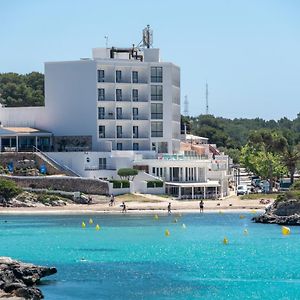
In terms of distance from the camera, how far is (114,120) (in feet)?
→ 451

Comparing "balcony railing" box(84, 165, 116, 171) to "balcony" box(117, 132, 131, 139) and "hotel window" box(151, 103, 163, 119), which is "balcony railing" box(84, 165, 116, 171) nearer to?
"balcony" box(117, 132, 131, 139)

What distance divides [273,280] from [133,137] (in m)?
78.8

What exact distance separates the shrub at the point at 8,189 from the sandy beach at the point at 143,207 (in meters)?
2.31

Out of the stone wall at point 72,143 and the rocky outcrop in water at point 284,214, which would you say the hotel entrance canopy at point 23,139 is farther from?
the rocky outcrop in water at point 284,214

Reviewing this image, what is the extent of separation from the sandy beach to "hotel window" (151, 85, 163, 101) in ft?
60.2

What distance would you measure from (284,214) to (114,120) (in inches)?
1613

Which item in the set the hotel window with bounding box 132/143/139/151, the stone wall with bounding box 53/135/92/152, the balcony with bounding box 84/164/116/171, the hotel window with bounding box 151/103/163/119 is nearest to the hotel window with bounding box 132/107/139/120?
the hotel window with bounding box 151/103/163/119

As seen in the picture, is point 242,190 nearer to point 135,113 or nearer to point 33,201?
point 135,113

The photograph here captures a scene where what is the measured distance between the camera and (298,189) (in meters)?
105

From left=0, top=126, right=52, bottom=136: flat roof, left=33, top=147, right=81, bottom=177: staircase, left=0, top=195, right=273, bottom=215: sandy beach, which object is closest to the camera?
left=0, top=195, right=273, bottom=215: sandy beach

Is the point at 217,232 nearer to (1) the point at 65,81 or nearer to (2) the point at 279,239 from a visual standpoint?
(2) the point at 279,239

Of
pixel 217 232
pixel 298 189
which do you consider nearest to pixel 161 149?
pixel 298 189

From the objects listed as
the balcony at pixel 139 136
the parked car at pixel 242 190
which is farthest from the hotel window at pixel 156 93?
the parked car at pixel 242 190

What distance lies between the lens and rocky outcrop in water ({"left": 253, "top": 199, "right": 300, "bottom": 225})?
100062mm
